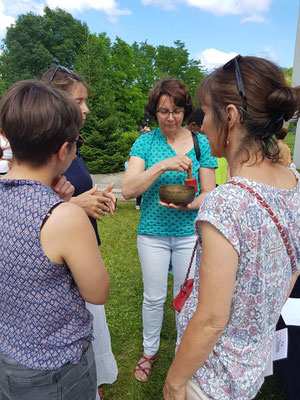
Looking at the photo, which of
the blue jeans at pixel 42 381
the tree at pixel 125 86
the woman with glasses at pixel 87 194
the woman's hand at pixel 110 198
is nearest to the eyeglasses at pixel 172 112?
the woman with glasses at pixel 87 194

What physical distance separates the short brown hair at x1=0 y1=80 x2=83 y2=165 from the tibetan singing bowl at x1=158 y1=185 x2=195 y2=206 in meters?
1.05

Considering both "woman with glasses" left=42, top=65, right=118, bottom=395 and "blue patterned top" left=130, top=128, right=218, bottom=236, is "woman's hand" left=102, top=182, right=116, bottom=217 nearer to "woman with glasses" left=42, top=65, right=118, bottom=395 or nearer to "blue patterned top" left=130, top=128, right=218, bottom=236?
"woman with glasses" left=42, top=65, right=118, bottom=395

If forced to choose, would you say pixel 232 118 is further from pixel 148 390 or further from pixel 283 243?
pixel 148 390

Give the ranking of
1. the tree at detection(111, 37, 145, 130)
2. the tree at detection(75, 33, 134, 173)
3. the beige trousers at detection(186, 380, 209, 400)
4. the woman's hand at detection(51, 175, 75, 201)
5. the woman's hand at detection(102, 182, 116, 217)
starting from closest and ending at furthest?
the beige trousers at detection(186, 380, 209, 400)
the woman's hand at detection(51, 175, 75, 201)
the woman's hand at detection(102, 182, 116, 217)
the tree at detection(75, 33, 134, 173)
the tree at detection(111, 37, 145, 130)

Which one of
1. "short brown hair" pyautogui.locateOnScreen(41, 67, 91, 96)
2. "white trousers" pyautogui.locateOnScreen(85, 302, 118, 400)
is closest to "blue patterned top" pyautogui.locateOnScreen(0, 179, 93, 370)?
"white trousers" pyautogui.locateOnScreen(85, 302, 118, 400)

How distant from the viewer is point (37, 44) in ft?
81.2

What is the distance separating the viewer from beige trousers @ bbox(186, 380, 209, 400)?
1.10 m

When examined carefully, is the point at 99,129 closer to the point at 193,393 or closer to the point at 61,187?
the point at 61,187

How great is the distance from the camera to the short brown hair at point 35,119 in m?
0.94

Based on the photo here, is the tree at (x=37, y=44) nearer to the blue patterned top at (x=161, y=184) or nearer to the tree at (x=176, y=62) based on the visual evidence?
the tree at (x=176, y=62)

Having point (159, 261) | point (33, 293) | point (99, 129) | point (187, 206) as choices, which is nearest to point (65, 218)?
point (33, 293)

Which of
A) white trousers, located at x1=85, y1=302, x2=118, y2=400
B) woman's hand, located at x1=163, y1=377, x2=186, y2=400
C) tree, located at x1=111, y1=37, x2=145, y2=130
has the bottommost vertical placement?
white trousers, located at x1=85, y1=302, x2=118, y2=400

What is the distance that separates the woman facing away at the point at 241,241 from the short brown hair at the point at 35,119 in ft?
1.74

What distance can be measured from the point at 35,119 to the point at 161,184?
4.43 feet
